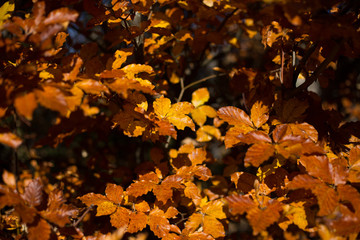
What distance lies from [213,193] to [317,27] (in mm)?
998

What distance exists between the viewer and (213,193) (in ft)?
4.84

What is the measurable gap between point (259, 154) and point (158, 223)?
0.55 m

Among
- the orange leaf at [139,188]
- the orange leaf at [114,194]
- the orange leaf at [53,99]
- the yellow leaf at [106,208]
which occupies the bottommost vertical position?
the yellow leaf at [106,208]

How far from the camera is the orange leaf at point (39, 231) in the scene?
80 centimetres

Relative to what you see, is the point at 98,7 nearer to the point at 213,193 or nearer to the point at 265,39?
the point at 265,39

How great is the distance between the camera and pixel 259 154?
85 centimetres

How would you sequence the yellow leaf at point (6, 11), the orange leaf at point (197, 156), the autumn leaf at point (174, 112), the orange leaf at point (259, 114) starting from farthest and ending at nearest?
1. the orange leaf at point (197, 156)
2. the autumn leaf at point (174, 112)
3. the orange leaf at point (259, 114)
4. the yellow leaf at point (6, 11)

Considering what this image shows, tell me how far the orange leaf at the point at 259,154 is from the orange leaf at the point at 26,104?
2.10 ft

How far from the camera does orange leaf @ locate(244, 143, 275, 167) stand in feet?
2.77

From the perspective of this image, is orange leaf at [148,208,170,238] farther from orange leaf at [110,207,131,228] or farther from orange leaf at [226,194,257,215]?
orange leaf at [226,194,257,215]

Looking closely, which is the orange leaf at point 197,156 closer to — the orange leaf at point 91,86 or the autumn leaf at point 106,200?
the autumn leaf at point 106,200

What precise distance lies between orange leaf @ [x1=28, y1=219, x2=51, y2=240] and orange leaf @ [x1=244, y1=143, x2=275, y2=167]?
661mm

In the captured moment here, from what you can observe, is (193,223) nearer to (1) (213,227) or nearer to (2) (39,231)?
(1) (213,227)

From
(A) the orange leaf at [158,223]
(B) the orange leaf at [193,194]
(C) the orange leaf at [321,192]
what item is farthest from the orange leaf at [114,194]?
(C) the orange leaf at [321,192]
